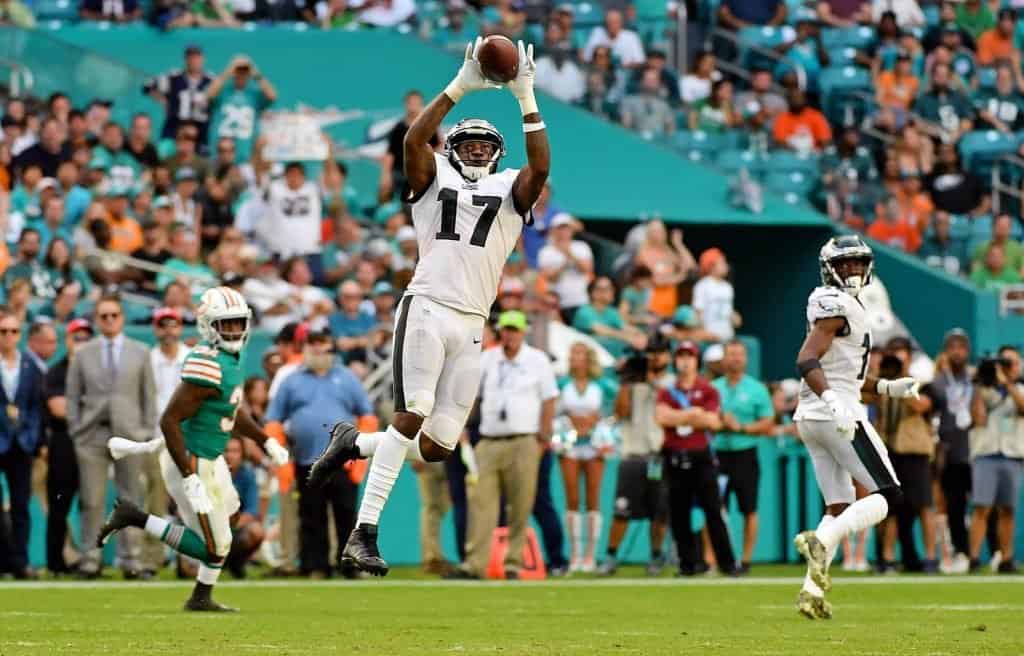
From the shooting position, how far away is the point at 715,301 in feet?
70.2

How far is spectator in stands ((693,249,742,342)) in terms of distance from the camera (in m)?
21.3

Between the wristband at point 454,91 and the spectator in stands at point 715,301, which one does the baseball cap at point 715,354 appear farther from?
the wristband at point 454,91

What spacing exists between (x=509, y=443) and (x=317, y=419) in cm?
151

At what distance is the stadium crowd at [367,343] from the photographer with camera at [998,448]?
0.02 metres

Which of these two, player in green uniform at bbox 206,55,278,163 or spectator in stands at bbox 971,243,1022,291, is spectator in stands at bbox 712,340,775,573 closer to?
player in green uniform at bbox 206,55,278,163

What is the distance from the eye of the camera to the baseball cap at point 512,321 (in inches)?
696

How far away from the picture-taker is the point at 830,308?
12312mm

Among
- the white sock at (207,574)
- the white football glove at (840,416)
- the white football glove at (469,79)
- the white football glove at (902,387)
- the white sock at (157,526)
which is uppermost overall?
the white football glove at (469,79)

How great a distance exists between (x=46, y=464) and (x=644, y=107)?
9.88 m

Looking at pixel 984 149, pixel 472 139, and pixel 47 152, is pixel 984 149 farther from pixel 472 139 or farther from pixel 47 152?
pixel 472 139

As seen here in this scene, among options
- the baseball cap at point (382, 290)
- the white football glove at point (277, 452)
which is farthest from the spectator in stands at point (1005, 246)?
the white football glove at point (277, 452)

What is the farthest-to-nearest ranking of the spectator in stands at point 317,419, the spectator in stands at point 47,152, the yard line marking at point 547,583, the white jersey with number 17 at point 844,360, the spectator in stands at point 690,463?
the spectator in stands at point 47,152
the spectator in stands at point 690,463
the spectator in stands at point 317,419
the yard line marking at point 547,583
the white jersey with number 17 at point 844,360

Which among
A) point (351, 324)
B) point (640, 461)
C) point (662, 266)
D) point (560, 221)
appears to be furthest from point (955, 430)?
point (351, 324)

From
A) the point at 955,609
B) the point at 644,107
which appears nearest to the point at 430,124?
the point at 955,609
